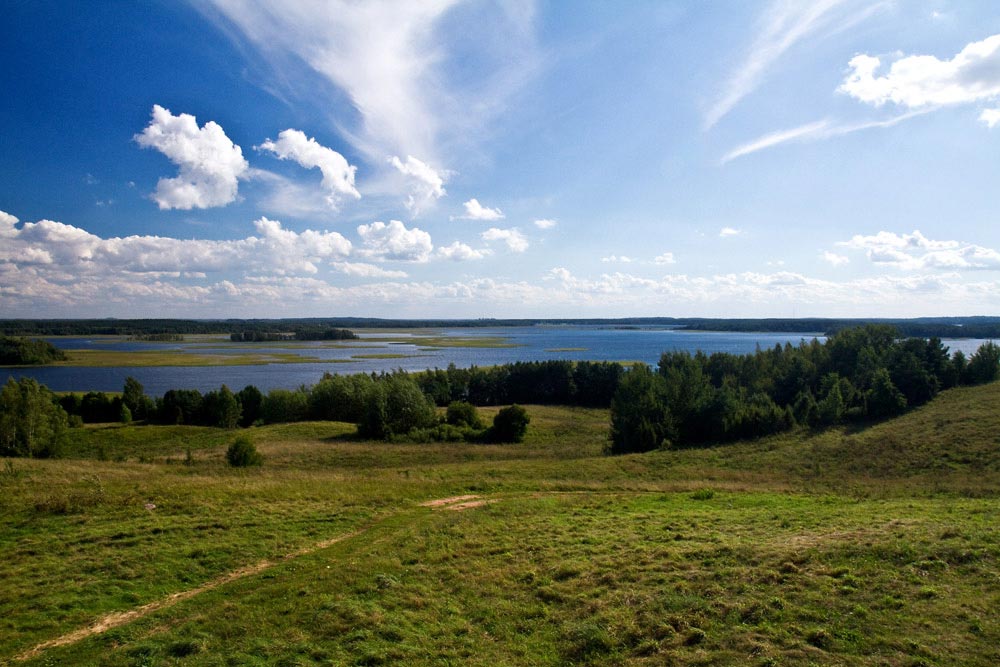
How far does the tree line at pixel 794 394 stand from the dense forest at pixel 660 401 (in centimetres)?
11

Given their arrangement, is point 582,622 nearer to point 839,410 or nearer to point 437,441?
point 437,441

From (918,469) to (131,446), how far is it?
5800 centimetres

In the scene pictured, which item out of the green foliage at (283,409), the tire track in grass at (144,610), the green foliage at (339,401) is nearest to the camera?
the tire track in grass at (144,610)

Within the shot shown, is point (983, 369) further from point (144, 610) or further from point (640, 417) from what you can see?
point (144, 610)

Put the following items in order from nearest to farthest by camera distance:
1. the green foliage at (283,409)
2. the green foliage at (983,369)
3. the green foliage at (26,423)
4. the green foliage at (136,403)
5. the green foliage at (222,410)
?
1. the green foliage at (26,423)
2. the green foliage at (983,369)
3. the green foliage at (222,410)
4. the green foliage at (283,409)
5. the green foliage at (136,403)

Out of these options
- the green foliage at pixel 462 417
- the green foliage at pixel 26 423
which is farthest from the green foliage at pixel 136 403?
the green foliage at pixel 462 417

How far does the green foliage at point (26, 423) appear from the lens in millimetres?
38656

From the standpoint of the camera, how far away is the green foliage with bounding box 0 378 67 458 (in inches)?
1522

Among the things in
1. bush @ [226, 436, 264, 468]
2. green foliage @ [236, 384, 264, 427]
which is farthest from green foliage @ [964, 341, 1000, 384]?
green foliage @ [236, 384, 264, 427]

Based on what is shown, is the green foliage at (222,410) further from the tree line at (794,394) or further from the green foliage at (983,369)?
the green foliage at (983,369)

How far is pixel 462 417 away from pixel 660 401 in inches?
747

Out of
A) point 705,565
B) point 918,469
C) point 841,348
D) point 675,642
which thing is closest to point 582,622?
point 675,642

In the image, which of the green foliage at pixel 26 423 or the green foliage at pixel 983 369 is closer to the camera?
the green foliage at pixel 26 423

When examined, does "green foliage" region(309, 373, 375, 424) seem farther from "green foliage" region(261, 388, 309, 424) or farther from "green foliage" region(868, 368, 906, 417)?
"green foliage" region(868, 368, 906, 417)
